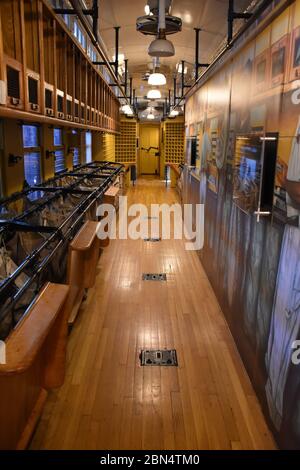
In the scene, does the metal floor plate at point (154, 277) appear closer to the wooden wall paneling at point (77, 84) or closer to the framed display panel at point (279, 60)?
the wooden wall paneling at point (77, 84)

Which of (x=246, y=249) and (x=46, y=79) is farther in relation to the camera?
(x=46, y=79)

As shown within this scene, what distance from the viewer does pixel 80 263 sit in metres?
3.16

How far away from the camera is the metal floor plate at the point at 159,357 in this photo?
2.91 meters

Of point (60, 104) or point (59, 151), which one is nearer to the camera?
point (60, 104)

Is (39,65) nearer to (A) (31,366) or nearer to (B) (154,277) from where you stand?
(A) (31,366)

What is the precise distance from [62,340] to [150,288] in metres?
2.37

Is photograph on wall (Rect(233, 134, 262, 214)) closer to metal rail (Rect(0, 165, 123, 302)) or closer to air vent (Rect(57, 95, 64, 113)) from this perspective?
metal rail (Rect(0, 165, 123, 302))

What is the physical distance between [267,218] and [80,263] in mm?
1539

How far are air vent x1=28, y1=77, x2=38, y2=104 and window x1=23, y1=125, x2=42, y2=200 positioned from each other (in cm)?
128

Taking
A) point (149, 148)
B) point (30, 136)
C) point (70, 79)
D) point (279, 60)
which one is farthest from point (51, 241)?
point (149, 148)

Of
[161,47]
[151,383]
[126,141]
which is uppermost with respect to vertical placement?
[161,47]

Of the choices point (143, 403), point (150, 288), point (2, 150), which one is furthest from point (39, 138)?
point (143, 403)

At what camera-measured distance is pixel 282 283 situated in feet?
6.76

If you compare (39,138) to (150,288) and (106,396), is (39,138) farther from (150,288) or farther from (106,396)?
(106,396)
